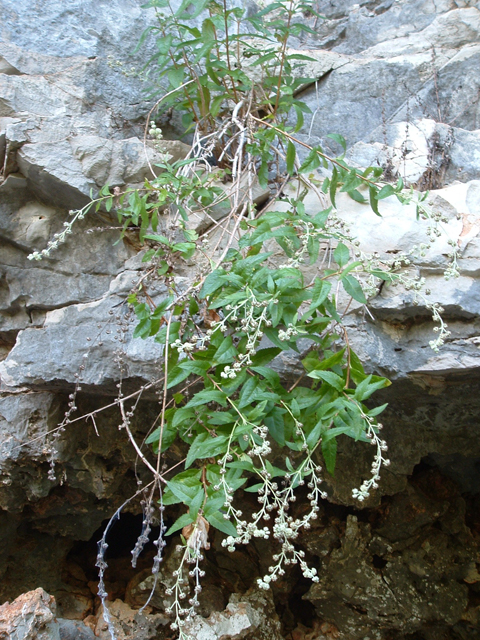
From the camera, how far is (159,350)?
2.03 m

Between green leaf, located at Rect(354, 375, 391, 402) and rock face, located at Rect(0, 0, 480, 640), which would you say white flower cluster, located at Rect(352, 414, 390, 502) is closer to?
green leaf, located at Rect(354, 375, 391, 402)

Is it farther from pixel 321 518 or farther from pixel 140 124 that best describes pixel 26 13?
pixel 321 518

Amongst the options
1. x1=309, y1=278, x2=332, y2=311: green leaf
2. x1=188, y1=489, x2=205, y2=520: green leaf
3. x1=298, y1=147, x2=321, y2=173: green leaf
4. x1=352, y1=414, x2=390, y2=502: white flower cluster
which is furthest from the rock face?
x1=188, y1=489, x2=205, y2=520: green leaf

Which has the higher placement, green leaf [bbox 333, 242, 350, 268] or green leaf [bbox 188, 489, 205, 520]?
green leaf [bbox 333, 242, 350, 268]

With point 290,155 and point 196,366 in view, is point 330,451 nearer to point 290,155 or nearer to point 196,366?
point 196,366

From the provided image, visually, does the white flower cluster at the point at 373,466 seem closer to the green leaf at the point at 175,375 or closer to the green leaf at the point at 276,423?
the green leaf at the point at 276,423

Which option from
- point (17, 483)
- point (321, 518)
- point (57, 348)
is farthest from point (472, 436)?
point (17, 483)

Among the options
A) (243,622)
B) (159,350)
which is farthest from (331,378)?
(243,622)

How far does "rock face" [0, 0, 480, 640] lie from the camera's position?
2.03 meters

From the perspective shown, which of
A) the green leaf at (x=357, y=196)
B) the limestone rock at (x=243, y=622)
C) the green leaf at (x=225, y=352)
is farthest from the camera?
the limestone rock at (x=243, y=622)

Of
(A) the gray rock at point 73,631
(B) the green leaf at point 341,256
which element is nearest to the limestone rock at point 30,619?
(A) the gray rock at point 73,631

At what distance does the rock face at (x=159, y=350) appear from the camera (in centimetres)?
203

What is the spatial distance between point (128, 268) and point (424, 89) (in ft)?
6.70

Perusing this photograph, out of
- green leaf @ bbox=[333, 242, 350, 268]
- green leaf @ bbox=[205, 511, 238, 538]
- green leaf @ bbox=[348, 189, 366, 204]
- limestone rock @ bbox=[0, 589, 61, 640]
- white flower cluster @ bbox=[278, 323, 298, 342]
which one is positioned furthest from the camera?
green leaf @ bbox=[348, 189, 366, 204]
